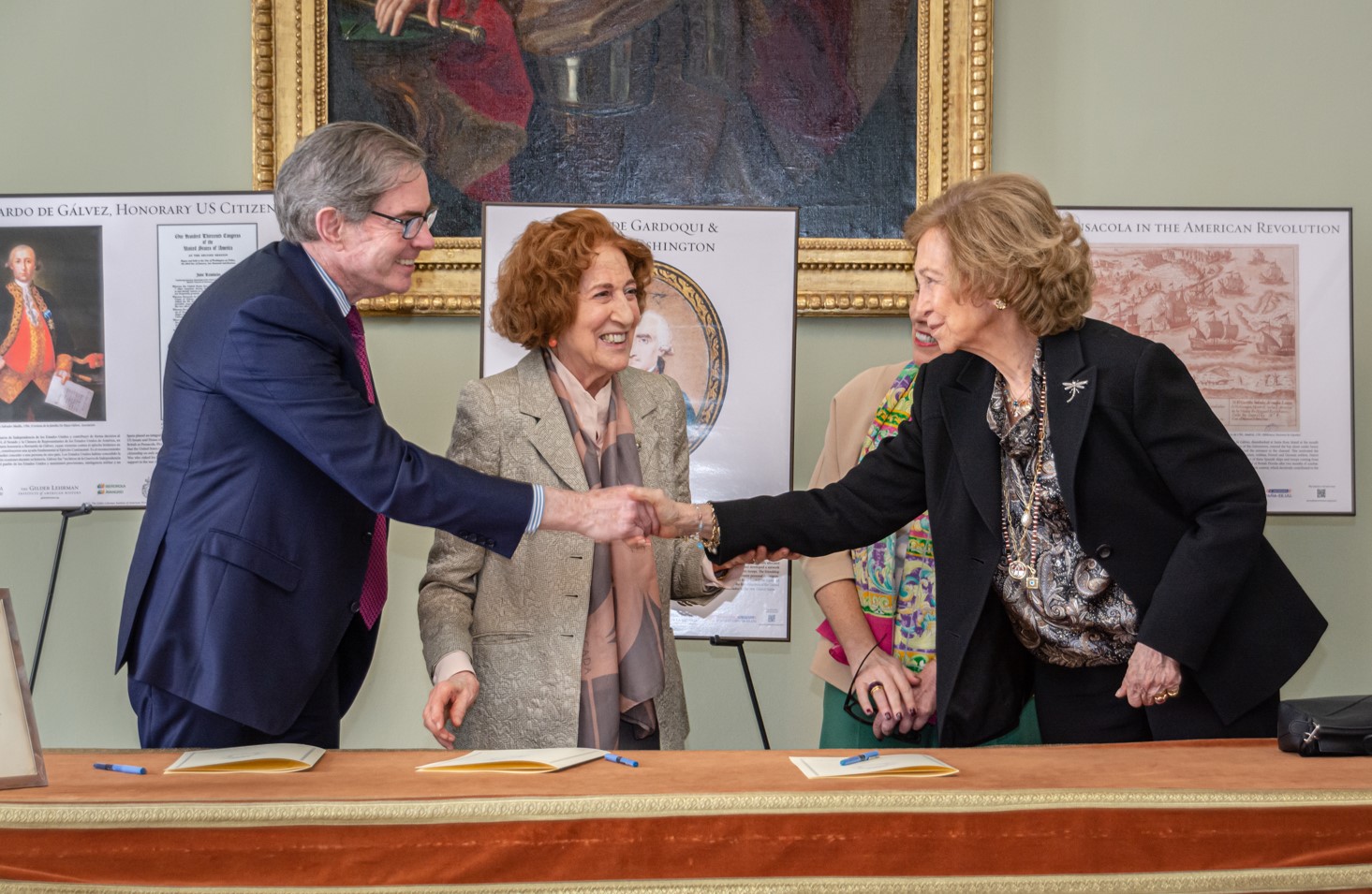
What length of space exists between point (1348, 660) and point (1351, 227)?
153 cm

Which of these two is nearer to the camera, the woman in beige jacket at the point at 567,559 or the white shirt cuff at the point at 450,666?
the white shirt cuff at the point at 450,666

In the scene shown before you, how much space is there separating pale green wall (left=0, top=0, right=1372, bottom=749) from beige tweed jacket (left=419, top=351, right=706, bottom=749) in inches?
64.7

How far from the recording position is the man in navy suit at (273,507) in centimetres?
214

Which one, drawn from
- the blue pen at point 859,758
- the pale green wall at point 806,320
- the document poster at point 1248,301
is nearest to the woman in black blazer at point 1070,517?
the blue pen at point 859,758

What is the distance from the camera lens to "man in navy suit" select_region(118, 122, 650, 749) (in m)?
2.14

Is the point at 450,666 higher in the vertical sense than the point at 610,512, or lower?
lower

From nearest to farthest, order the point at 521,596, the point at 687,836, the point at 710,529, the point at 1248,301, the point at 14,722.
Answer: the point at 687,836 → the point at 14,722 → the point at 521,596 → the point at 710,529 → the point at 1248,301

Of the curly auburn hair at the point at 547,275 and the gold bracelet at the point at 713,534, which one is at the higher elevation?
the curly auburn hair at the point at 547,275

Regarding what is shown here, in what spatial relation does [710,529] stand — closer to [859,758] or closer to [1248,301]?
[859,758]

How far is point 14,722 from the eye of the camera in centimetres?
180

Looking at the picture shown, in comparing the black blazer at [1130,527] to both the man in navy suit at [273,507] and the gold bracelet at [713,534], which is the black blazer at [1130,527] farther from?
the man in navy suit at [273,507]

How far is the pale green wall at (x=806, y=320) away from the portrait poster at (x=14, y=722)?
2.50 metres

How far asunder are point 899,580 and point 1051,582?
68 centimetres

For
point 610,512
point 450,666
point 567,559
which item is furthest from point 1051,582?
point 450,666
